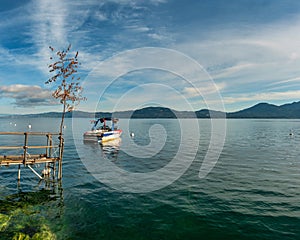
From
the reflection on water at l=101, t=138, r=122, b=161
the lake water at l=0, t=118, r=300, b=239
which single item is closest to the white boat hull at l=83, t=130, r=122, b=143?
the reflection on water at l=101, t=138, r=122, b=161

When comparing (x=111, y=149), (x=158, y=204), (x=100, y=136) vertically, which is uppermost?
(x=100, y=136)

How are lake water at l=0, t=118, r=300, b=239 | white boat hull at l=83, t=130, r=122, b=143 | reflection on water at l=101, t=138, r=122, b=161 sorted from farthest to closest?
white boat hull at l=83, t=130, r=122, b=143, reflection on water at l=101, t=138, r=122, b=161, lake water at l=0, t=118, r=300, b=239

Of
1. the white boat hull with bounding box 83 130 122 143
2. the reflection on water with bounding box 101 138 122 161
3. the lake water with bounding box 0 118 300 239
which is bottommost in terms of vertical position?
the lake water with bounding box 0 118 300 239

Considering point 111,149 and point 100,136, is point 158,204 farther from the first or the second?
point 100,136

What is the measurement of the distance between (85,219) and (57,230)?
201cm

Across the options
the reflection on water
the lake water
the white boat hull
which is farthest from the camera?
the white boat hull

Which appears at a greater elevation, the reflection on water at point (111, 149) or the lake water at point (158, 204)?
the reflection on water at point (111, 149)

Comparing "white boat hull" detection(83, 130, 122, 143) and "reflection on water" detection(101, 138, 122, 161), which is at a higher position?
"white boat hull" detection(83, 130, 122, 143)

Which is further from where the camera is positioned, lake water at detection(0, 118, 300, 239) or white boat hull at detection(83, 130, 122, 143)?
white boat hull at detection(83, 130, 122, 143)

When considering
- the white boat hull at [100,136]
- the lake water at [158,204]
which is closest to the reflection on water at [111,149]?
the white boat hull at [100,136]

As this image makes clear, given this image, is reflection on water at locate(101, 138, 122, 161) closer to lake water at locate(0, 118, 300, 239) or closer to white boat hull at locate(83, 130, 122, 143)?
white boat hull at locate(83, 130, 122, 143)

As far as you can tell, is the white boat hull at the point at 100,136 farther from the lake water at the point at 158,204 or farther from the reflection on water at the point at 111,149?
the lake water at the point at 158,204

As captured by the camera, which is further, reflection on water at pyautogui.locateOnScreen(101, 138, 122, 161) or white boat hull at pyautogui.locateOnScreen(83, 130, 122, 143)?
white boat hull at pyautogui.locateOnScreen(83, 130, 122, 143)

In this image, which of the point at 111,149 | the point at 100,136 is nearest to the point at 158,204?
the point at 111,149
